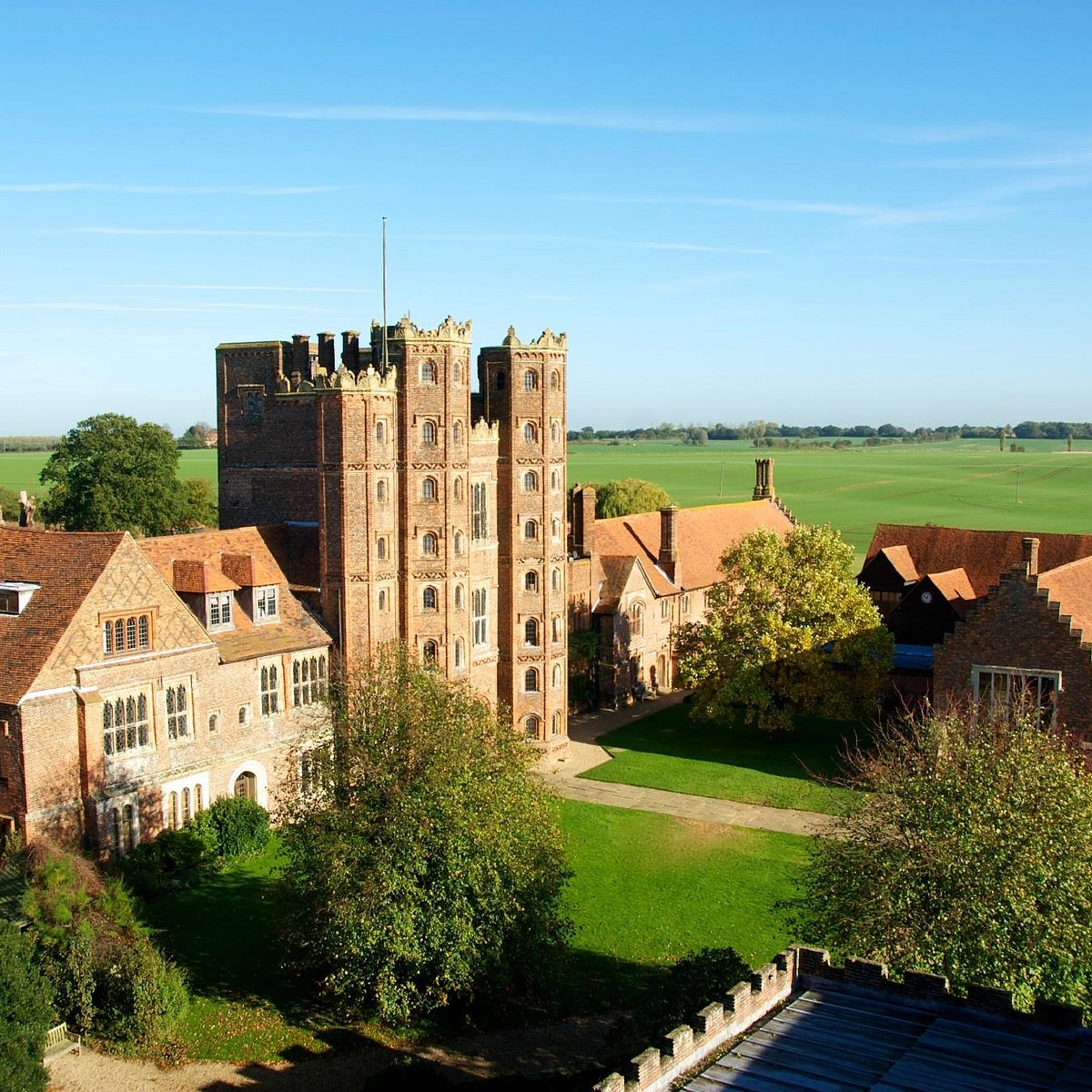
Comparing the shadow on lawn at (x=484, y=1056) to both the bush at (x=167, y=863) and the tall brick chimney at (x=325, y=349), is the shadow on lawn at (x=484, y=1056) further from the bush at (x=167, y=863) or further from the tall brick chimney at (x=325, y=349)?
the tall brick chimney at (x=325, y=349)

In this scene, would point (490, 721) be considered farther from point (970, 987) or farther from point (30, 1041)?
point (970, 987)

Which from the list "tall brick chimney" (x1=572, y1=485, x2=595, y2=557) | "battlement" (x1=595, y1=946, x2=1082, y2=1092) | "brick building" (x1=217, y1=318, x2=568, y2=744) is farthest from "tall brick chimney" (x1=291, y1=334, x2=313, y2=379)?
"battlement" (x1=595, y1=946, x2=1082, y2=1092)

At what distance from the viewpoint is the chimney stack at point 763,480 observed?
93875 mm

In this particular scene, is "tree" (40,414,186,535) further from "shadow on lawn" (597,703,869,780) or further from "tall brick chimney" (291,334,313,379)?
"shadow on lawn" (597,703,869,780)

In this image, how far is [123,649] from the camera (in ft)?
136

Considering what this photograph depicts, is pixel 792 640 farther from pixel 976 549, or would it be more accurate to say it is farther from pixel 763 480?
pixel 763 480

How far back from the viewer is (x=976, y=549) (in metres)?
71.8

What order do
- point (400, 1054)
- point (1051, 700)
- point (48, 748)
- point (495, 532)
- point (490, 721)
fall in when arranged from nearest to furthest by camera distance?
point (400, 1054), point (490, 721), point (48, 748), point (1051, 700), point (495, 532)

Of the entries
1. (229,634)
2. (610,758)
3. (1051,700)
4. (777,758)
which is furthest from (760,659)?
(229,634)

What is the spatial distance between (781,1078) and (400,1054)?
1519 cm

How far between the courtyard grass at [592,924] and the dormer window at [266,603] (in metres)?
8.90

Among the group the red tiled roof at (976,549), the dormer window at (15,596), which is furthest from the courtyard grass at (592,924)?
the red tiled roof at (976,549)

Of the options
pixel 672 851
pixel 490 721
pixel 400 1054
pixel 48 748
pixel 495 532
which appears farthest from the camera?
pixel 495 532

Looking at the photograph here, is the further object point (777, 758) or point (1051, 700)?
point (777, 758)
